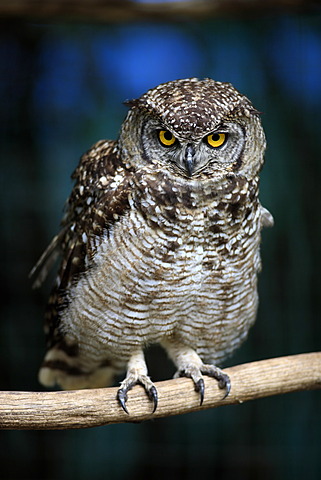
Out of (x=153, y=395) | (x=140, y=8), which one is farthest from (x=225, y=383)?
(x=140, y=8)

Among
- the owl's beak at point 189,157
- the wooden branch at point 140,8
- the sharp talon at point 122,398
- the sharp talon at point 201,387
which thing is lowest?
the sharp talon at point 201,387

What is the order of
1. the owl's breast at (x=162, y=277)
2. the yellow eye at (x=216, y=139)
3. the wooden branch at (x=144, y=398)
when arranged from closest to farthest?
the wooden branch at (x=144, y=398)
the yellow eye at (x=216, y=139)
the owl's breast at (x=162, y=277)

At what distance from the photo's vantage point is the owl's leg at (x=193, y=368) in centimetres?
220

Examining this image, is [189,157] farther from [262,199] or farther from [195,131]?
[262,199]

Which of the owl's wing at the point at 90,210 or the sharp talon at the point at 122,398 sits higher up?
the owl's wing at the point at 90,210

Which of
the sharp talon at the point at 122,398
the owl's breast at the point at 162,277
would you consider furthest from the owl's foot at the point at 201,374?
the sharp talon at the point at 122,398

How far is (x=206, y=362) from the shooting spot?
2.57 m

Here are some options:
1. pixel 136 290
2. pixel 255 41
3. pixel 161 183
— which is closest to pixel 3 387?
pixel 136 290

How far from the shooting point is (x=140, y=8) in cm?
317

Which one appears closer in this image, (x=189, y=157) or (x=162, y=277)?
(x=189, y=157)

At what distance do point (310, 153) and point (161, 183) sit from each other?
75.0 inches

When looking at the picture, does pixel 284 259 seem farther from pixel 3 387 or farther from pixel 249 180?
pixel 3 387

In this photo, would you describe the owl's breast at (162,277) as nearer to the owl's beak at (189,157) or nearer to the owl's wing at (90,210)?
the owl's wing at (90,210)

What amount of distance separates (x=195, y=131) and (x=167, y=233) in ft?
1.30
